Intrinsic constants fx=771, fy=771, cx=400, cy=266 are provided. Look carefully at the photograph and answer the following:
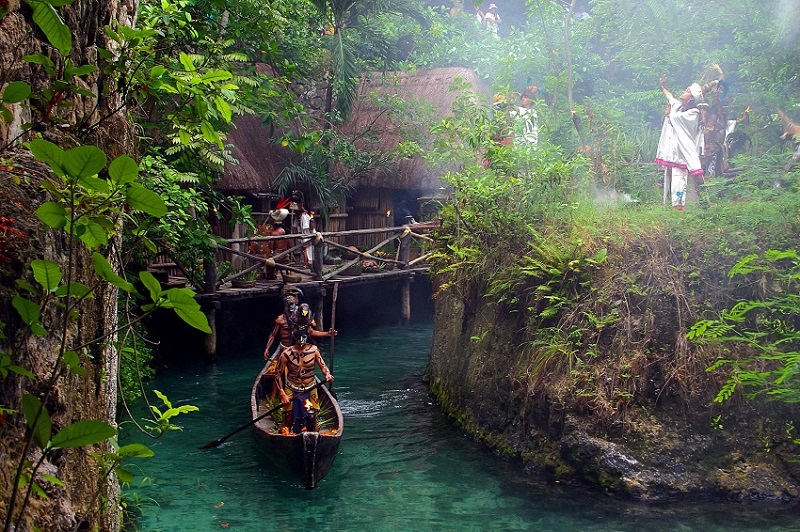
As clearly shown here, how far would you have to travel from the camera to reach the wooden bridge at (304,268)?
1405 cm

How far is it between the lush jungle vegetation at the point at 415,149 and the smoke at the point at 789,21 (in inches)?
1.7

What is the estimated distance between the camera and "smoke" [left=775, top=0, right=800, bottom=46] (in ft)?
42.2

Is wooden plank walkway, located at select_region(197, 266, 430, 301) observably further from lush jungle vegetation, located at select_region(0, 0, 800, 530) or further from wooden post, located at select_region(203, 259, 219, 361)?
lush jungle vegetation, located at select_region(0, 0, 800, 530)

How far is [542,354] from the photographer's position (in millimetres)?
8562

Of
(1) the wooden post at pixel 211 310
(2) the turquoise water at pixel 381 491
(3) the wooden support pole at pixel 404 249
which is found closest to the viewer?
(2) the turquoise water at pixel 381 491

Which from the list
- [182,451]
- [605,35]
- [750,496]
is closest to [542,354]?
[750,496]

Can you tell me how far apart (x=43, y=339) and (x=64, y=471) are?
539 millimetres

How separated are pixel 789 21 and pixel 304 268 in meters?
10.1

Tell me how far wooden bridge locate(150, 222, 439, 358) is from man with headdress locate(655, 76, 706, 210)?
154 inches

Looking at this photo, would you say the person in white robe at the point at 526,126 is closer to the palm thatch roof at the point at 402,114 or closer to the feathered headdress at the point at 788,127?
the feathered headdress at the point at 788,127

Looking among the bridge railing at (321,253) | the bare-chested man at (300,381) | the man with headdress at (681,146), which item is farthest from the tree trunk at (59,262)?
the man with headdress at (681,146)

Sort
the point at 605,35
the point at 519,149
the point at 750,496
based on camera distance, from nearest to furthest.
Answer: the point at 750,496 < the point at 519,149 < the point at 605,35

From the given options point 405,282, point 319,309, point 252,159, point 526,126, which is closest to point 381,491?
point 526,126

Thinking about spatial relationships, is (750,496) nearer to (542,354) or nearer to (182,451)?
(542,354)
